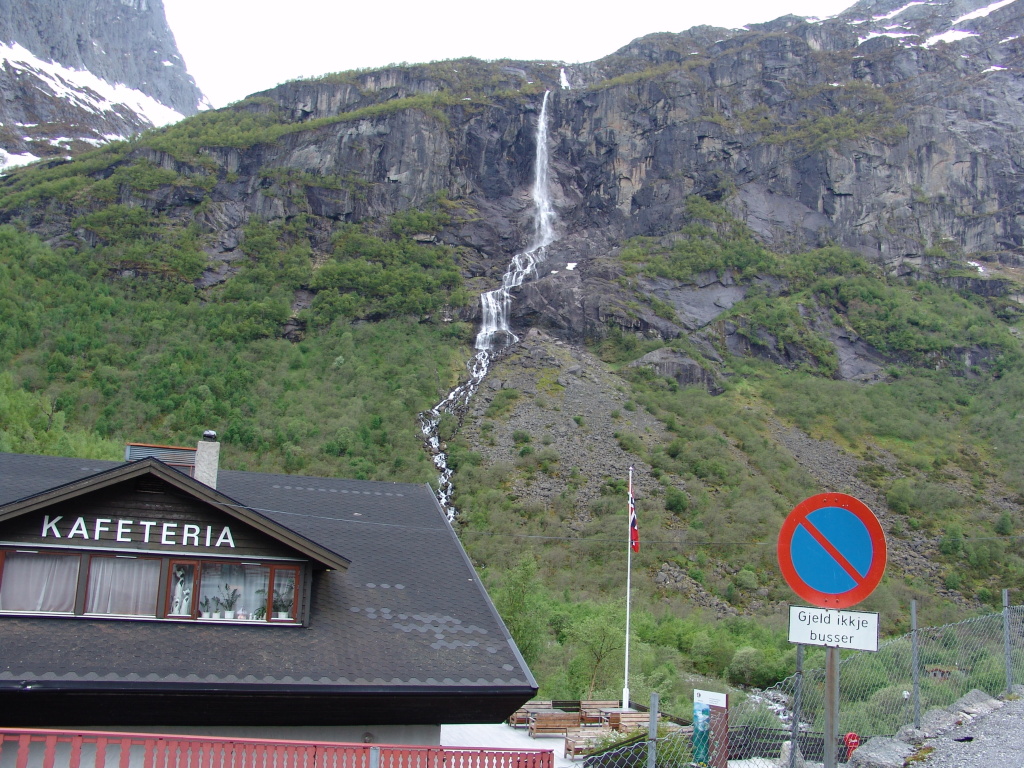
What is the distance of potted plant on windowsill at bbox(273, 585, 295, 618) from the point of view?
11727mm

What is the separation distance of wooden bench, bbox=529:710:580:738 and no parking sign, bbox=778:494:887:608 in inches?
683

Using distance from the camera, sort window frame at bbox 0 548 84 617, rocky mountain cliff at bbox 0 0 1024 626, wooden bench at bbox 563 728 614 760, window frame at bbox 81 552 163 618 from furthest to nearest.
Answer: rocky mountain cliff at bbox 0 0 1024 626 < wooden bench at bbox 563 728 614 760 < window frame at bbox 81 552 163 618 < window frame at bbox 0 548 84 617

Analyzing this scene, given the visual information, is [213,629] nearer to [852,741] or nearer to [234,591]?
[234,591]

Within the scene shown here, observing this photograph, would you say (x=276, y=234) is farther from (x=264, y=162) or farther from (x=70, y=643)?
(x=70, y=643)

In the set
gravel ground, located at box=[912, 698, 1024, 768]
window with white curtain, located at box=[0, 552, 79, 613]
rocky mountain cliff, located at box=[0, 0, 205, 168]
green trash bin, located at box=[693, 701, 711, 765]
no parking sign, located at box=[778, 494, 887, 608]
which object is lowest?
green trash bin, located at box=[693, 701, 711, 765]

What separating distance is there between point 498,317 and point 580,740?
239 feet

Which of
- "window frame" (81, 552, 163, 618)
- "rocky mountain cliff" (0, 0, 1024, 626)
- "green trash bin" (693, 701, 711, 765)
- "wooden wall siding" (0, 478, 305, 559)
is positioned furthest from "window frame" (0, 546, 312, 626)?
"rocky mountain cliff" (0, 0, 1024, 626)

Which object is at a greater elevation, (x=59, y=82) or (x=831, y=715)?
(x=59, y=82)

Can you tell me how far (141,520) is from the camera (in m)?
11.8

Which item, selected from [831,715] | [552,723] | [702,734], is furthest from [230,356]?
[831,715]

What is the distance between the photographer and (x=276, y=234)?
101500 mm

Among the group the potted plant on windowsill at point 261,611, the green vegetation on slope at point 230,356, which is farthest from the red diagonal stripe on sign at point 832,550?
the green vegetation on slope at point 230,356

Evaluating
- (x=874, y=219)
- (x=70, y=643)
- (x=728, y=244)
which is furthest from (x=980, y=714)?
(x=874, y=219)

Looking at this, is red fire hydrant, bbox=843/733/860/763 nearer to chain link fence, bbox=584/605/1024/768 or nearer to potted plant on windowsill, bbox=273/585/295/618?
chain link fence, bbox=584/605/1024/768
